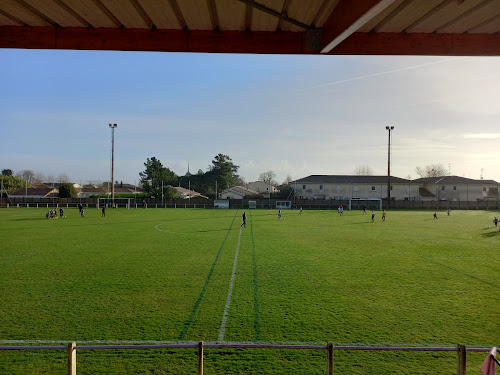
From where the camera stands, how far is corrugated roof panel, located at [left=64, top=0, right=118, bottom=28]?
169 inches

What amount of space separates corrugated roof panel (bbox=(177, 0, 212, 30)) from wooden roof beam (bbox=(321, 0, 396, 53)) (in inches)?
66.1

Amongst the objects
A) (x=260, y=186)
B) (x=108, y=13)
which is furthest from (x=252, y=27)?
(x=260, y=186)

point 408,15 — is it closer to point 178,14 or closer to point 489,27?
point 489,27

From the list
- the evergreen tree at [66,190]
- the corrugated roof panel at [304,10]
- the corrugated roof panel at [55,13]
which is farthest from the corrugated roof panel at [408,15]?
the evergreen tree at [66,190]

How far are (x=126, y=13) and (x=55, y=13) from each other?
0.99 m

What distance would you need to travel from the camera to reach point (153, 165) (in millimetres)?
89750

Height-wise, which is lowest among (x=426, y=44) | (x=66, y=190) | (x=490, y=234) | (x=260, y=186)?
(x=490, y=234)

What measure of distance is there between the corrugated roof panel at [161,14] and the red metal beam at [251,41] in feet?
0.50

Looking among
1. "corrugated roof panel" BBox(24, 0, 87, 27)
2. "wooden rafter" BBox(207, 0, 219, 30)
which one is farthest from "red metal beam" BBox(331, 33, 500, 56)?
"corrugated roof panel" BBox(24, 0, 87, 27)

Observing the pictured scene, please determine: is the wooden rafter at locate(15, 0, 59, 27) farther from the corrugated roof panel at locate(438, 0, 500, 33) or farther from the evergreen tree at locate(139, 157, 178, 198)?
the evergreen tree at locate(139, 157, 178, 198)

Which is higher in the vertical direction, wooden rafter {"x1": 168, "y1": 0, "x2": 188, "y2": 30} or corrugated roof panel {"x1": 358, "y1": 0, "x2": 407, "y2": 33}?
wooden rafter {"x1": 168, "y1": 0, "x2": 188, "y2": 30}

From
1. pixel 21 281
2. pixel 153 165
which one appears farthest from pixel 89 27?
pixel 153 165

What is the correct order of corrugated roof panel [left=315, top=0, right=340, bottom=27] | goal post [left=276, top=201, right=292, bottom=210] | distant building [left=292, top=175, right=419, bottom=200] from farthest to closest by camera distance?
distant building [left=292, top=175, right=419, bottom=200] → goal post [left=276, top=201, right=292, bottom=210] → corrugated roof panel [left=315, top=0, right=340, bottom=27]

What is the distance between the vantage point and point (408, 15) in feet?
14.6
